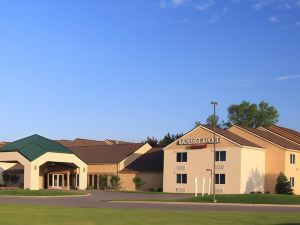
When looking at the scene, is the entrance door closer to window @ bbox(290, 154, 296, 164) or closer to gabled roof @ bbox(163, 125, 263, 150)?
gabled roof @ bbox(163, 125, 263, 150)

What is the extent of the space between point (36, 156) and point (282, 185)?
26798mm

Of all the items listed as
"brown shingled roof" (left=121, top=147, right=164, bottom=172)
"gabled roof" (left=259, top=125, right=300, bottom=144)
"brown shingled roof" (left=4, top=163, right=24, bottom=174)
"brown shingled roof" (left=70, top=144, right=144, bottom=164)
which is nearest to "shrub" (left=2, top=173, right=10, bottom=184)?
"brown shingled roof" (left=4, top=163, right=24, bottom=174)

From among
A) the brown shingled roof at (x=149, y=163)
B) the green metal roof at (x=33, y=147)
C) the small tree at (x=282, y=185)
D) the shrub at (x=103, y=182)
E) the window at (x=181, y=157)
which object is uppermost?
the green metal roof at (x=33, y=147)

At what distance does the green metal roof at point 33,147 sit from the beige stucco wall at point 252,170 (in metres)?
21.4

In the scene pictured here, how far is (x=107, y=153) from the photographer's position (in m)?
73.9

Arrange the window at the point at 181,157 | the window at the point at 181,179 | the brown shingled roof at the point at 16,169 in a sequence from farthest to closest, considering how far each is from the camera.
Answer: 1. the brown shingled roof at the point at 16,169
2. the window at the point at 181,157
3. the window at the point at 181,179

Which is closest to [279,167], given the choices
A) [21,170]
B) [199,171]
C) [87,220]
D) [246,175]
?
[246,175]

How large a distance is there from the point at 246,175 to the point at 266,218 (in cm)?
3462

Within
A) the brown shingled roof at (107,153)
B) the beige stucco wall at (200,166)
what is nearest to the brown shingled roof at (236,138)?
the beige stucco wall at (200,166)

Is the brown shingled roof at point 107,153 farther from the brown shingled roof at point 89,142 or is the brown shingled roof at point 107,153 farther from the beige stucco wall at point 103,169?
the brown shingled roof at point 89,142

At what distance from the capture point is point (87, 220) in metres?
20.2

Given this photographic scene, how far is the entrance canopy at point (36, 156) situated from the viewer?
60.8m

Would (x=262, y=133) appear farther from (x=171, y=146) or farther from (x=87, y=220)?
(x=87, y=220)

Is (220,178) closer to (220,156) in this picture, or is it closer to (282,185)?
(220,156)
